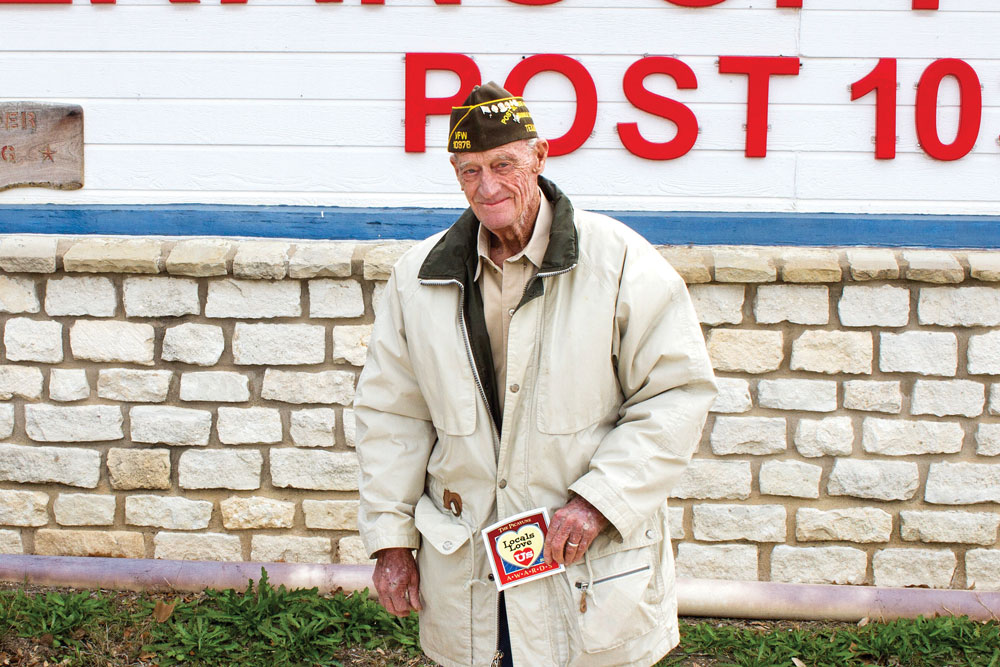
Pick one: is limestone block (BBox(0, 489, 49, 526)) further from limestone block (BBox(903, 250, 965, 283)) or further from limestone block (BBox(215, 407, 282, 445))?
limestone block (BBox(903, 250, 965, 283))

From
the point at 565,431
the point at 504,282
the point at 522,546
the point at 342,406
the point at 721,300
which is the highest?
the point at 504,282

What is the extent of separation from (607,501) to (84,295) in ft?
9.87

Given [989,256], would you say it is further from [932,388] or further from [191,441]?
[191,441]

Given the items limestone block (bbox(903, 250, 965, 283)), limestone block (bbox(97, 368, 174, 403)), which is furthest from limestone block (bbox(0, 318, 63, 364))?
limestone block (bbox(903, 250, 965, 283))

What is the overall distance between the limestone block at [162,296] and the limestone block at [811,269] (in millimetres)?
2566

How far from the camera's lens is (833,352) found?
4062 millimetres

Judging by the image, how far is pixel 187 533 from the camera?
4312mm

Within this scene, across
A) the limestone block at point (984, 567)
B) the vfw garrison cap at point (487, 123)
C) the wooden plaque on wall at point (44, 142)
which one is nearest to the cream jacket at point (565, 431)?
the vfw garrison cap at point (487, 123)

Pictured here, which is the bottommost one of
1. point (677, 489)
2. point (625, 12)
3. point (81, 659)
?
point (81, 659)

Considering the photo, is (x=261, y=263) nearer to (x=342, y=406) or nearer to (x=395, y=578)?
(x=342, y=406)

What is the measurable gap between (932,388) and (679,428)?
2377 millimetres

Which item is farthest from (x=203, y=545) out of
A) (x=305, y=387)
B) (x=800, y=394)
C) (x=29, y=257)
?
(x=800, y=394)

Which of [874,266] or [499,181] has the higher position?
[499,181]

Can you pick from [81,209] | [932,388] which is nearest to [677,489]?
[932,388]
